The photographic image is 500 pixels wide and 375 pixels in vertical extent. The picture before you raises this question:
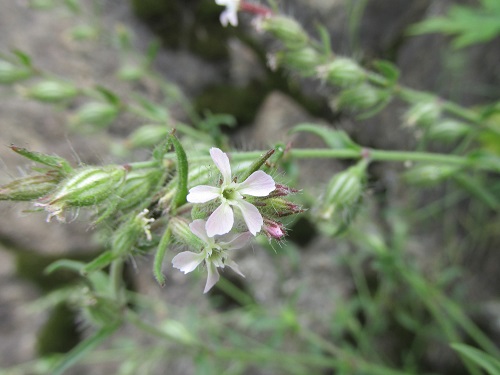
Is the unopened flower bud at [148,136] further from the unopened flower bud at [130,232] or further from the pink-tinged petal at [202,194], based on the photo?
the pink-tinged petal at [202,194]

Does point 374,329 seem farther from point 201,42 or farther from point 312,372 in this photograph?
point 201,42

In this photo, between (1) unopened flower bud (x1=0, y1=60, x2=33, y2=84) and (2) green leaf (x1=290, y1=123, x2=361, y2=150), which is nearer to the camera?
(2) green leaf (x1=290, y1=123, x2=361, y2=150)

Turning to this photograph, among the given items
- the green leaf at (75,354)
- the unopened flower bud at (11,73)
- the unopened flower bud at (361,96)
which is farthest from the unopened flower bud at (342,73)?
the unopened flower bud at (11,73)

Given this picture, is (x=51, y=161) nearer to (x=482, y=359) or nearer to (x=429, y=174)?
(x=482, y=359)

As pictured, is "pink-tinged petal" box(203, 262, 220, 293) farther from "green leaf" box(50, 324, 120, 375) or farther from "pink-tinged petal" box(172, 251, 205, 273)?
"green leaf" box(50, 324, 120, 375)

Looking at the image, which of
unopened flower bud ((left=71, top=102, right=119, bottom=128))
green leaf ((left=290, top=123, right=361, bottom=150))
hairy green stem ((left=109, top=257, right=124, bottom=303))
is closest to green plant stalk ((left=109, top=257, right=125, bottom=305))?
hairy green stem ((left=109, top=257, right=124, bottom=303))

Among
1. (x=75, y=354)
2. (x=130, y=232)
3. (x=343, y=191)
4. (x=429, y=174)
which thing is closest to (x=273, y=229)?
(x=130, y=232)
